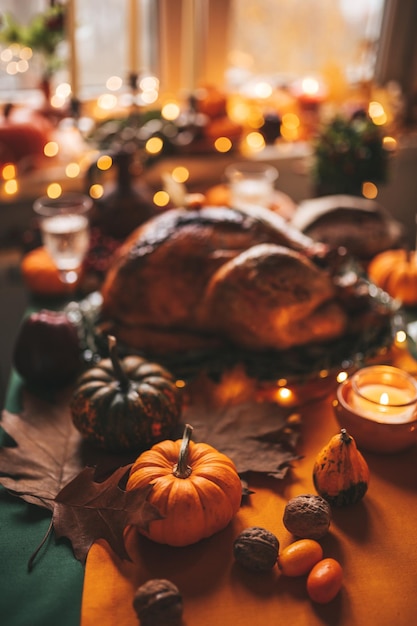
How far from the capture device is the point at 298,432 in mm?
1185

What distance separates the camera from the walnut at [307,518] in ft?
3.05

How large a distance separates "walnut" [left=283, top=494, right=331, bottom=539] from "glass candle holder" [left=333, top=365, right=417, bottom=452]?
0.19m

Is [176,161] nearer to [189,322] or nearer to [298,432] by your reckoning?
[189,322]

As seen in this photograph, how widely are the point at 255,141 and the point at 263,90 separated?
344mm

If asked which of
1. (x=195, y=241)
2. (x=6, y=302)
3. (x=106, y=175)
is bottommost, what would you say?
(x=6, y=302)

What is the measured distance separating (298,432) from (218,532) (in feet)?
0.97

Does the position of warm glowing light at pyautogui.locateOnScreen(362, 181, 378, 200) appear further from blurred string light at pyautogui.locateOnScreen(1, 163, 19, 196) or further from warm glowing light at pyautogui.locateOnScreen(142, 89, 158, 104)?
blurred string light at pyautogui.locateOnScreen(1, 163, 19, 196)

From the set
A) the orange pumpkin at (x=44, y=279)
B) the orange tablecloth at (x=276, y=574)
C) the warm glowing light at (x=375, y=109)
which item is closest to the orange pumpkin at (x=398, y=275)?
the orange tablecloth at (x=276, y=574)

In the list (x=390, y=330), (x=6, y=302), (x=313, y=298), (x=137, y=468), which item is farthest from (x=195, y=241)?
(x=6, y=302)

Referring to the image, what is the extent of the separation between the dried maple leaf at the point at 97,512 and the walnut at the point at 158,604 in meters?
0.09

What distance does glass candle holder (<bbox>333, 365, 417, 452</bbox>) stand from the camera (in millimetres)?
1075

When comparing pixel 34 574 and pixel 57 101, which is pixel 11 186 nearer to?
pixel 57 101

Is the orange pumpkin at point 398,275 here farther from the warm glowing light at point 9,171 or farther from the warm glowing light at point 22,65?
the warm glowing light at point 22,65

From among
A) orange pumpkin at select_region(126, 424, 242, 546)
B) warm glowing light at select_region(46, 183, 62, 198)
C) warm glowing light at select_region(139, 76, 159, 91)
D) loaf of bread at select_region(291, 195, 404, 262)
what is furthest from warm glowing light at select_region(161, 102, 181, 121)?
orange pumpkin at select_region(126, 424, 242, 546)
